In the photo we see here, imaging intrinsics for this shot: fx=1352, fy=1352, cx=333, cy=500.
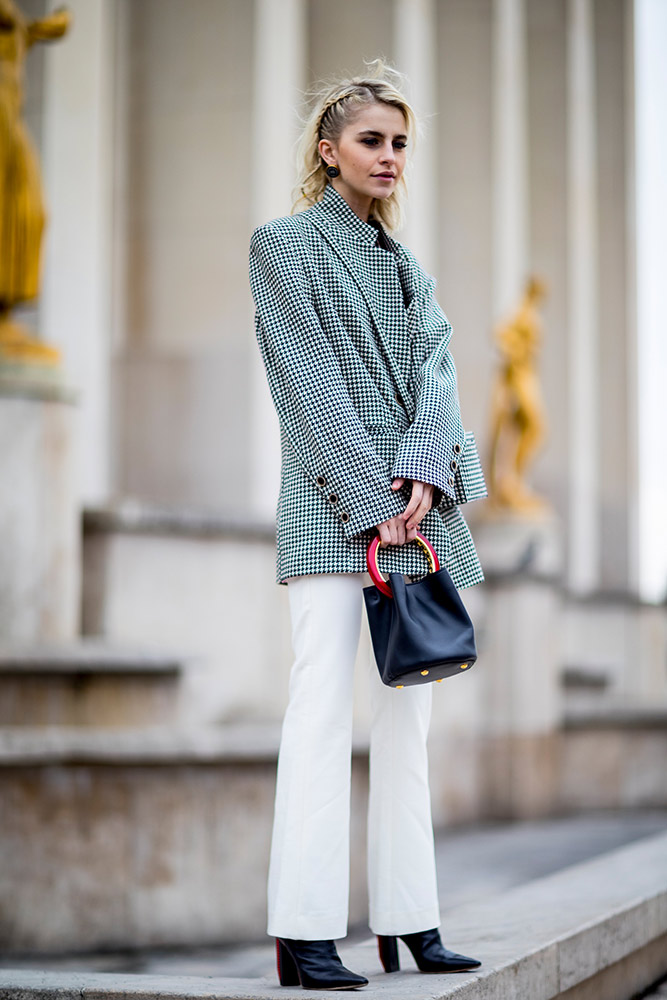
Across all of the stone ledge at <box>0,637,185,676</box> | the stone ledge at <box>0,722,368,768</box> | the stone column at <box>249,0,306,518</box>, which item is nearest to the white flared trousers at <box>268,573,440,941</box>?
the stone ledge at <box>0,722,368,768</box>

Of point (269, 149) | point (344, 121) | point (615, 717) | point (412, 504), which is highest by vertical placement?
point (269, 149)

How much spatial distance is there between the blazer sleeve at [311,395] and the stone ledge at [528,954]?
2.60 ft

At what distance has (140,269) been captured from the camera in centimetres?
1283

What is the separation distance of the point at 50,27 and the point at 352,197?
4.34 metres

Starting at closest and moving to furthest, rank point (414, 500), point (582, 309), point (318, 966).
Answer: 1. point (318, 966)
2. point (414, 500)
3. point (582, 309)

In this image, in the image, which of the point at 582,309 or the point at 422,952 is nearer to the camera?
the point at 422,952

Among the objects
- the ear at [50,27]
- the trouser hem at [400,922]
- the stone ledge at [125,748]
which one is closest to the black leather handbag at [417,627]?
the trouser hem at [400,922]

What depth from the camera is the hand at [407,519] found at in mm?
2365

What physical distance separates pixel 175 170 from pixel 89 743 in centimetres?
898

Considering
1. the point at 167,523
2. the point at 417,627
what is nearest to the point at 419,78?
the point at 167,523

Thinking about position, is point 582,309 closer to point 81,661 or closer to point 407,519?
point 81,661

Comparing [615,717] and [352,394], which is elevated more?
[352,394]

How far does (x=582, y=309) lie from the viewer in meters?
17.7

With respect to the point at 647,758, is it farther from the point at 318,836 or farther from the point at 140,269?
the point at 318,836
